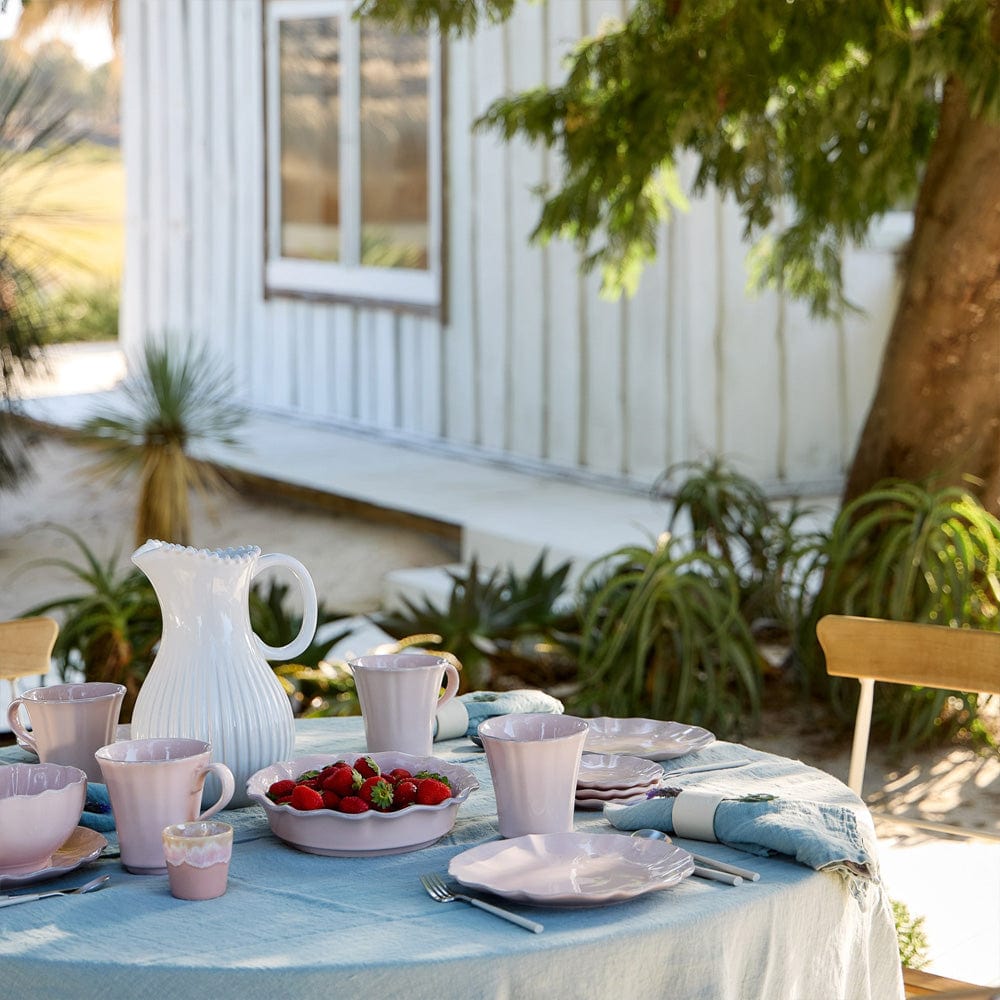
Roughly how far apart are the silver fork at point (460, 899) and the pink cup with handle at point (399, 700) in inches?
11.7

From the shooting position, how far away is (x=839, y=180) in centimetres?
417

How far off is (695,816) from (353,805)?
33 centimetres

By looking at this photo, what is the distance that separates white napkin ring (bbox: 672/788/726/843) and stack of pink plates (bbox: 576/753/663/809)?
4.4 inches

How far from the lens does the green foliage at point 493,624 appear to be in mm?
4146

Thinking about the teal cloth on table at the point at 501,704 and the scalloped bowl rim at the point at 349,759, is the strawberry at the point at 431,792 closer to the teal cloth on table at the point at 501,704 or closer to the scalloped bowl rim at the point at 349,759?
the scalloped bowl rim at the point at 349,759

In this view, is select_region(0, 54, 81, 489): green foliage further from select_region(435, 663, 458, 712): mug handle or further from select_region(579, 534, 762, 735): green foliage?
select_region(435, 663, 458, 712): mug handle

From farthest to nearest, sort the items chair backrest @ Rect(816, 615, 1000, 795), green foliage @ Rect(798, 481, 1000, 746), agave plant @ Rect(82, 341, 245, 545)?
1. agave plant @ Rect(82, 341, 245, 545)
2. green foliage @ Rect(798, 481, 1000, 746)
3. chair backrest @ Rect(816, 615, 1000, 795)

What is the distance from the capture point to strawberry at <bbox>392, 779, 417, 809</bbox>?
4.94 feet

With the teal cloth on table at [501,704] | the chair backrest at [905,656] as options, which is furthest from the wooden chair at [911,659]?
the teal cloth on table at [501,704]

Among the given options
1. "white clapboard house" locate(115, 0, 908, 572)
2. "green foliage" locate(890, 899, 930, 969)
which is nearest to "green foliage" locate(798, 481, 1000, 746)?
"green foliage" locate(890, 899, 930, 969)

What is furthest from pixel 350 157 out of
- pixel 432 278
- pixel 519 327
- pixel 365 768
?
pixel 365 768

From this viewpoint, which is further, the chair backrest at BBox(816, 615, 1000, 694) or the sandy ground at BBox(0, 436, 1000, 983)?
the sandy ground at BBox(0, 436, 1000, 983)

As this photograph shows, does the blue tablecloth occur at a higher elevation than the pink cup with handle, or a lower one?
lower

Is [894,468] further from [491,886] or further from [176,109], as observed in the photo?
[176,109]
